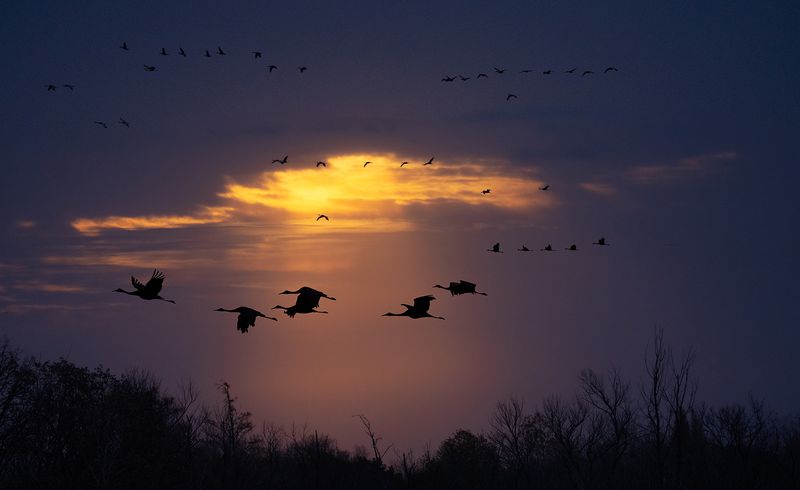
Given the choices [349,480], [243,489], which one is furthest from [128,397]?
[349,480]

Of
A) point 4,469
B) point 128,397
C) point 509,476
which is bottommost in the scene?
point 509,476

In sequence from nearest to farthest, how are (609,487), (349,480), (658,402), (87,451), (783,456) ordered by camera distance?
(87,451), (658,402), (609,487), (349,480), (783,456)

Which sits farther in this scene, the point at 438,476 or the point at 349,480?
the point at 349,480

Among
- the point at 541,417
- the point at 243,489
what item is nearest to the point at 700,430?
the point at 541,417

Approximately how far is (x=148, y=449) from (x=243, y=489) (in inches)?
630

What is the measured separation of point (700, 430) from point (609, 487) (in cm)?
2850

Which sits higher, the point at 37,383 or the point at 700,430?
the point at 37,383

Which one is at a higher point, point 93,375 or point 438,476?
point 93,375

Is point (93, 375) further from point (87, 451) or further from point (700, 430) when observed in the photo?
point (700, 430)

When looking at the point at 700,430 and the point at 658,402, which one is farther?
the point at 700,430

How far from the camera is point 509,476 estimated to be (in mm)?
89625

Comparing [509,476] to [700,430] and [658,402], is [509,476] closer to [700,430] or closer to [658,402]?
[700,430]

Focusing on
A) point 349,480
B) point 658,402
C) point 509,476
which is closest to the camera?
point 658,402

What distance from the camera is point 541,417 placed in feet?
289
